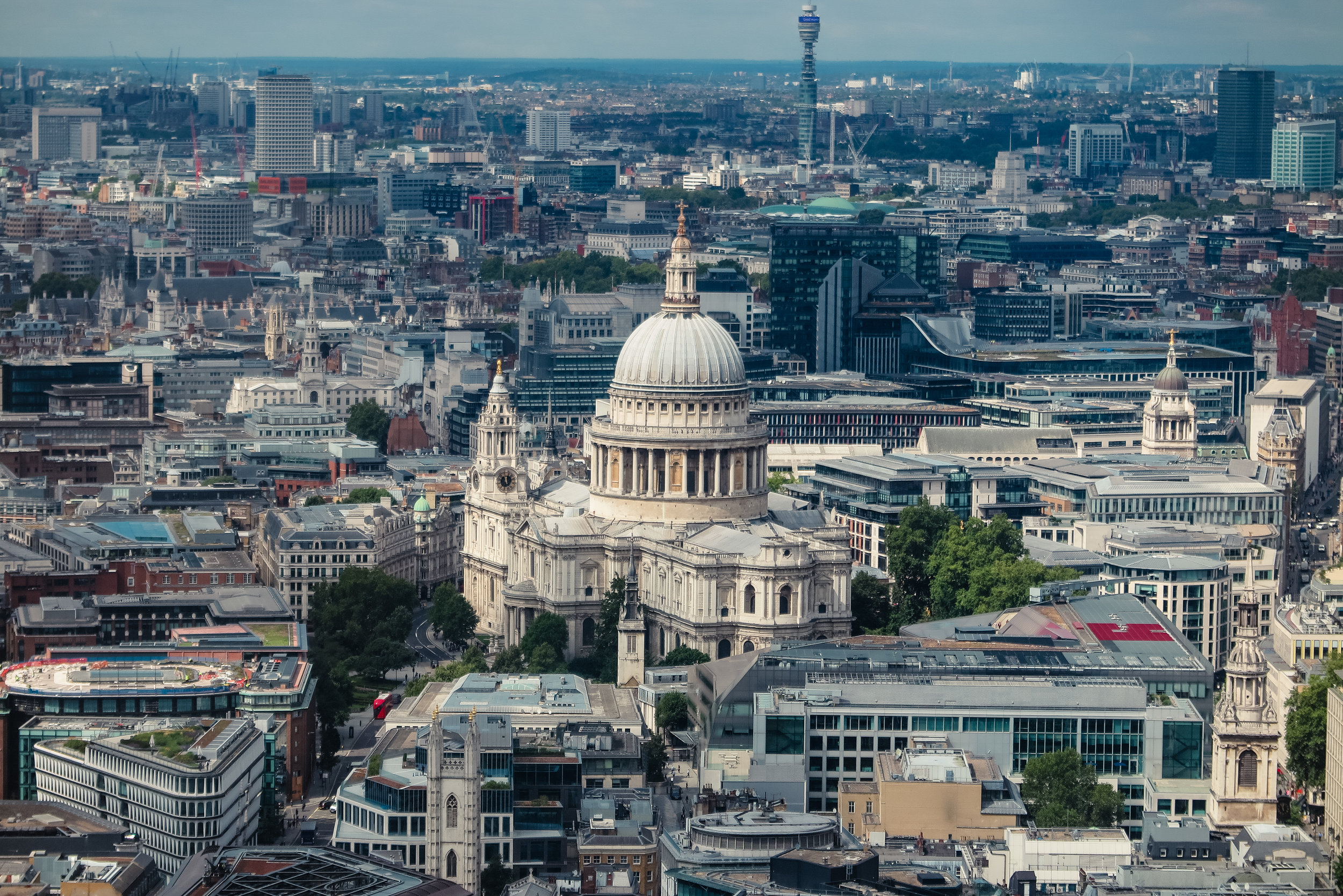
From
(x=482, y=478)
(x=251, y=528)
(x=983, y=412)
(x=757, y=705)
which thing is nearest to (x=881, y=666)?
(x=757, y=705)

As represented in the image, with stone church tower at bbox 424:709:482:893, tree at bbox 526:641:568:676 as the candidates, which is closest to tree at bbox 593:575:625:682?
tree at bbox 526:641:568:676

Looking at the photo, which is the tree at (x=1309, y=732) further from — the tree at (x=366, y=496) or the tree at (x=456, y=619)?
the tree at (x=366, y=496)

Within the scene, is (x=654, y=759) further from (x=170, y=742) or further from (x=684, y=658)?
(x=684, y=658)

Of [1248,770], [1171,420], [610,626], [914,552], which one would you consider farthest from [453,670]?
[1171,420]

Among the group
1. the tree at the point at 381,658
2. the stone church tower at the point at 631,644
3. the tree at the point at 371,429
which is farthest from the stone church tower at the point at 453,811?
the tree at the point at 371,429

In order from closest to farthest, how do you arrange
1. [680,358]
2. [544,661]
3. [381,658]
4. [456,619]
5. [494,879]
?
[494,879] < [544,661] < [381,658] < [456,619] < [680,358]

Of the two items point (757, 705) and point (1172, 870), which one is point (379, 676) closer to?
point (757, 705)
